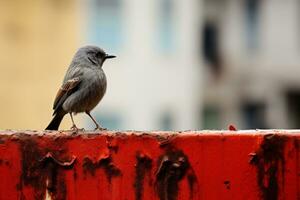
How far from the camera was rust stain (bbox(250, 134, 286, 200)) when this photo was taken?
3.75 metres

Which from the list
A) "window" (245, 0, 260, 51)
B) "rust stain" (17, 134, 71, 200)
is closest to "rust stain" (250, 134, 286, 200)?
"rust stain" (17, 134, 71, 200)

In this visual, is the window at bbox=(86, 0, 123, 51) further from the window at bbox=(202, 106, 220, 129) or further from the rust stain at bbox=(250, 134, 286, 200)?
the rust stain at bbox=(250, 134, 286, 200)

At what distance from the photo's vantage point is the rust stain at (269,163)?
3748mm

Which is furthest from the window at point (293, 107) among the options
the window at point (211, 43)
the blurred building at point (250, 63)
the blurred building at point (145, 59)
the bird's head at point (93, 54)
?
the bird's head at point (93, 54)

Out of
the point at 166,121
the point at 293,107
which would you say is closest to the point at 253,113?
the point at 293,107

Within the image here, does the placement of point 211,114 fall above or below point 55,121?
above

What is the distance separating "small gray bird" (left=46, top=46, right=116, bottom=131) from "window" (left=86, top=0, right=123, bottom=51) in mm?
18273

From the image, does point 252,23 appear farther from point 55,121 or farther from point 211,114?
point 55,121

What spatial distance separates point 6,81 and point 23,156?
21.1 meters

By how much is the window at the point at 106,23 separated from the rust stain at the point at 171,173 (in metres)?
21.8

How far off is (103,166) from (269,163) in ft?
1.95

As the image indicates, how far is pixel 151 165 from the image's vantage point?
12.6ft

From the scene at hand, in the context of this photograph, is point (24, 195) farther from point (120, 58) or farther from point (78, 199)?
point (120, 58)

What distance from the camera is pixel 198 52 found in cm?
3139
